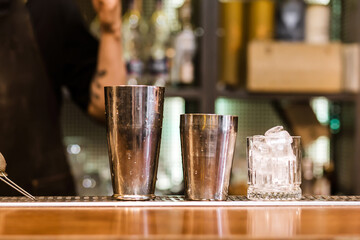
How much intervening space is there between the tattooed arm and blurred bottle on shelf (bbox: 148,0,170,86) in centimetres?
56

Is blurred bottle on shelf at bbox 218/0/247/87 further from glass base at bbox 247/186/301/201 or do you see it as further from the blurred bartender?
glass base at bbox 247/186/301/201

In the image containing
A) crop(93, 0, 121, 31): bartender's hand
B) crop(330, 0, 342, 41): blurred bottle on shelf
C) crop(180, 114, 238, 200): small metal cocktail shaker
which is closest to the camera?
crop(180, 114, 238, 200): small metal cocktail shaker

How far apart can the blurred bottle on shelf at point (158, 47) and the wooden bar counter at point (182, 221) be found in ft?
4.67

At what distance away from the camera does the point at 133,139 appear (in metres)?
0.84

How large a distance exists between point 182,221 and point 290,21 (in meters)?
1.75

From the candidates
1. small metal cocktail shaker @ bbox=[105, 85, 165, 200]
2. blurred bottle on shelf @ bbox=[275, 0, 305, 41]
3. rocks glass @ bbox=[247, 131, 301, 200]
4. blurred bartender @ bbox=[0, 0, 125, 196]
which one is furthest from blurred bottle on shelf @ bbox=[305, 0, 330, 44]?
small metal cocktail shaker @ bbox=[105, 85, 165, 200]

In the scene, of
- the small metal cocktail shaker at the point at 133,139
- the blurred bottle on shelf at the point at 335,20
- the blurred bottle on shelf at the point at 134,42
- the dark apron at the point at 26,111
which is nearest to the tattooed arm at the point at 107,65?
the dark apron at the point at 26,111

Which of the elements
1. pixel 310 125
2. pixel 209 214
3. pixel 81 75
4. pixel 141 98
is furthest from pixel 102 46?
pixel 310 125

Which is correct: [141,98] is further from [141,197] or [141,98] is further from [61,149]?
[61,149]

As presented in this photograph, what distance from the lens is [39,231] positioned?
0.61 meters

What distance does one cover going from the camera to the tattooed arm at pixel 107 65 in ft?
5.03

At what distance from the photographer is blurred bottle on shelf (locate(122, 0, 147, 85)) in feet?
7.20

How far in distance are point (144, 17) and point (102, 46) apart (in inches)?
35.3

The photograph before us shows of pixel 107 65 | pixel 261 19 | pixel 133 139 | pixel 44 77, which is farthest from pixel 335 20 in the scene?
pixel 133 139
